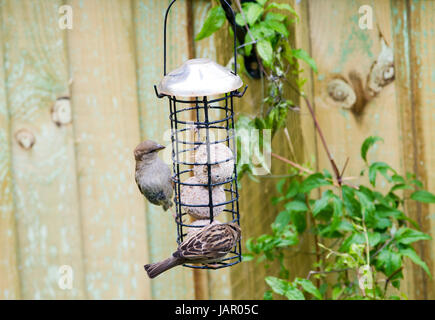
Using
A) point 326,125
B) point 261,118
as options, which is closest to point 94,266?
point 261,118

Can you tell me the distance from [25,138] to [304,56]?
1202 millimetres

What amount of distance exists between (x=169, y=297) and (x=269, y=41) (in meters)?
1.21

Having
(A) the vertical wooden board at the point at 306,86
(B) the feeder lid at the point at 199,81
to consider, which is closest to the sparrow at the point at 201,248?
(B) the feeder lid at the point at 199,81

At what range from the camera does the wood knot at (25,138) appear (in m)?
2.70

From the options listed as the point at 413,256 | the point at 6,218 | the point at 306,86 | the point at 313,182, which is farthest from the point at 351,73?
the point at 6,218

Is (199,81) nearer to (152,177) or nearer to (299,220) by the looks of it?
(152,177)

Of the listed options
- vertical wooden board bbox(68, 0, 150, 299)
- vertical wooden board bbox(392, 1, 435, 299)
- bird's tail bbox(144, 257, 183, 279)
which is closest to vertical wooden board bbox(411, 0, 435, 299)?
vertical wooden board bbox(392, 1, 435, 299)

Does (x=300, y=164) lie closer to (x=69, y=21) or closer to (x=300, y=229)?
(x=300, y=229)

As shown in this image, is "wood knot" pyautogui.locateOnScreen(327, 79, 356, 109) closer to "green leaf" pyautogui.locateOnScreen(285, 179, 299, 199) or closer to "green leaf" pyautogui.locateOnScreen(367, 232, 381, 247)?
"green leaf" pyautogui.locateOnScreen(285, 179, 299, 199)

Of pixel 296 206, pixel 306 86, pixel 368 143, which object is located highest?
pixel 306 86

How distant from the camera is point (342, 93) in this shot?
2.81 metres

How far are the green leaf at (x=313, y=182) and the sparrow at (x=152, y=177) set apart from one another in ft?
1.81

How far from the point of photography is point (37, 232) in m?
2.78

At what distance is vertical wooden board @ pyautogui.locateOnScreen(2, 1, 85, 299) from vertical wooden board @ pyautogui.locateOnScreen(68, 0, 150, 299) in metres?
0.05
